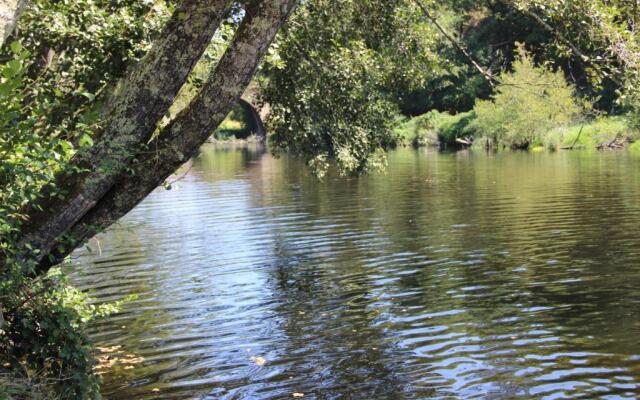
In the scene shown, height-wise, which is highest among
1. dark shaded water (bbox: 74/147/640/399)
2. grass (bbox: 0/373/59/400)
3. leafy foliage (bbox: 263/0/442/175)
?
leafy foliage (bbox: 263/0/442/175)

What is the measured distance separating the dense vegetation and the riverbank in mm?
25738

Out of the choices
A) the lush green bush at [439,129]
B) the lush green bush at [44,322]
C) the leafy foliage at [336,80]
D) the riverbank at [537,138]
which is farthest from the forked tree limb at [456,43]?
the lush green bush at [439,129]

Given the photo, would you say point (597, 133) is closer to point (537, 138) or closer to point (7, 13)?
point (537, 138)

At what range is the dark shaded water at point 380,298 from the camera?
8.05m

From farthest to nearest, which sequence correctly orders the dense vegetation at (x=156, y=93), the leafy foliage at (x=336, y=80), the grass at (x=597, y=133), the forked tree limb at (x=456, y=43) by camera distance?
the grass at (x=597, y=133) → the leafy foliage at (x=336, y=80) → the forked tree limb at (x=456, y=43) → the dense vegetation at (x=156, y=93)

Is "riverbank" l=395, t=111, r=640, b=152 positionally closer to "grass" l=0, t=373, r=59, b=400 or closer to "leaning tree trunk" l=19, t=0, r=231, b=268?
"leaning tree trunk" l=19, t=0, r=231, b=268

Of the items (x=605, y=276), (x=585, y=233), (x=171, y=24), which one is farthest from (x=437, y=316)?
(x=585, y=233)

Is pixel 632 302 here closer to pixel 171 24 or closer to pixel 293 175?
pixel 171 24

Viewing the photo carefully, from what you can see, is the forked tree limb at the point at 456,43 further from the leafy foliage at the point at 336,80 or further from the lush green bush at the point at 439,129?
the lush green bush at the point at 439,129

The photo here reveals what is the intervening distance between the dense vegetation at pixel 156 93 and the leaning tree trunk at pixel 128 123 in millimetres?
17

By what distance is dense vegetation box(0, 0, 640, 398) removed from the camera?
5.31 metres

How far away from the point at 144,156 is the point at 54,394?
83.8 inches

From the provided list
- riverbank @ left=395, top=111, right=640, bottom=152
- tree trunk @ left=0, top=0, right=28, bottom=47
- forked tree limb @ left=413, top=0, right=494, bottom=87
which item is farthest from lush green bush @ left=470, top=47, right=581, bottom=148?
tree trunk @ left=0, top=0, right=28, bottom=47

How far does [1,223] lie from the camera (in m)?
4.79
